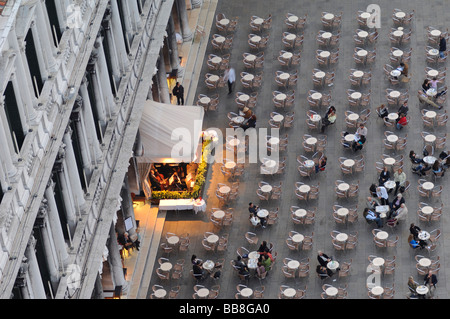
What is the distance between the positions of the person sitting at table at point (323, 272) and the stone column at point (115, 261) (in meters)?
9.20

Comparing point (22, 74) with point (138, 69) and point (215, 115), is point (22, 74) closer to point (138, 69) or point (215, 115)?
point (138, 69)

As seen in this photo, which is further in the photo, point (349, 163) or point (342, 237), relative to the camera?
point (349, 163)

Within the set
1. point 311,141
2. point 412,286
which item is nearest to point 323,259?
point 412,286

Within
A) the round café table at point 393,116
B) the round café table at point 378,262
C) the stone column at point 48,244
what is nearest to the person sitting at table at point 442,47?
the round café table at point 393,116

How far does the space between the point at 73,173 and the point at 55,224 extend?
337 cm

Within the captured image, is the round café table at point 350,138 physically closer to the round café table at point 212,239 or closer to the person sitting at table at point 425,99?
the person sitting at table at point 425,99

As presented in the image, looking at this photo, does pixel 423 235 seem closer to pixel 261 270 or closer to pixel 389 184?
pixel 389 184

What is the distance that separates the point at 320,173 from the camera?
6150 cm

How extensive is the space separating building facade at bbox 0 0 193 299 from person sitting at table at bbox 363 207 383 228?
11623 millimetres

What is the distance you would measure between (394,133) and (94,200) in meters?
21.0

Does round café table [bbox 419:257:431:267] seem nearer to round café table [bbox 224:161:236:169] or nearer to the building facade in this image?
A: round café table [bbox 224:161:236:169]

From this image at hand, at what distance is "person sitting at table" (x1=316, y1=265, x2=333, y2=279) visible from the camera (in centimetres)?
5441

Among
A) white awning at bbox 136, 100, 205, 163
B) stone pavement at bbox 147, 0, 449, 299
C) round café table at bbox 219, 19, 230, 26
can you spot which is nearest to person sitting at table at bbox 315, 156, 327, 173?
stone pavement at bbox 147, 0, 449, 299

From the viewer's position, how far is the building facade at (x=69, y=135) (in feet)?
130
